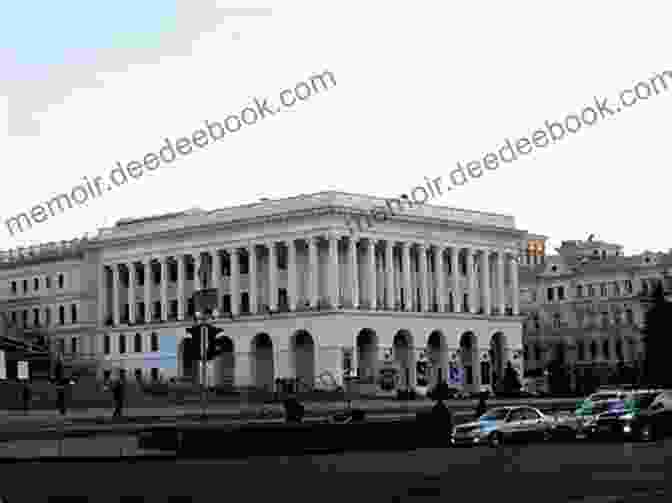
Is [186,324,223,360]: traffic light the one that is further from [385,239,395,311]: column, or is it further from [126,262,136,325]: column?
[126,262,136,325]: column

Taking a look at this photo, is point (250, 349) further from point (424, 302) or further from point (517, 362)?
point (517, 362)

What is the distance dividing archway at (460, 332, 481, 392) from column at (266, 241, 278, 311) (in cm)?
1804

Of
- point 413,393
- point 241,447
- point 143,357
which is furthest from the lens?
point 143,357

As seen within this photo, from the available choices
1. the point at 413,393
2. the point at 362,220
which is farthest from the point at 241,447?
the point at 362,220

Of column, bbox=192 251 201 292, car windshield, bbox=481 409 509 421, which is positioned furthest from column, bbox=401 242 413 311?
car windshield, bbox=481 409 509 421

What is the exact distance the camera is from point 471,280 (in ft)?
398

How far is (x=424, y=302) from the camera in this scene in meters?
117

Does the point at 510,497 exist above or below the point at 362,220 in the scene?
below

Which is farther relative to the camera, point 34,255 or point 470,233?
point 34,255

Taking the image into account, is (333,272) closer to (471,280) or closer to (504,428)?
(471,280)

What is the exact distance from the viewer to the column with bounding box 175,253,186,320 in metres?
118

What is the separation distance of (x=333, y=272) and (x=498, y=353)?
23501 mm

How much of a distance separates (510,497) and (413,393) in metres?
77.6

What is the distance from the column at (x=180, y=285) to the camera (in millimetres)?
118250
